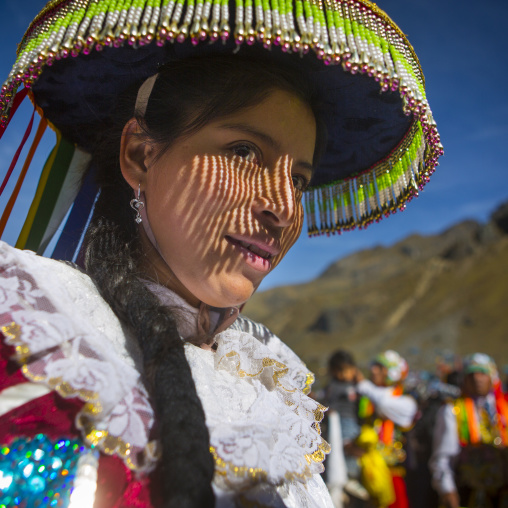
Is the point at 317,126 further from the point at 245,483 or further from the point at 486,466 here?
the point at 486,466

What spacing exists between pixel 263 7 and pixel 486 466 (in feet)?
15.2

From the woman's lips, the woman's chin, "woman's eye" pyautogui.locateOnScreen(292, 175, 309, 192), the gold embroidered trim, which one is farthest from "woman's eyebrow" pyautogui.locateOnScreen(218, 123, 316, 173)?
the gold embroidered trim

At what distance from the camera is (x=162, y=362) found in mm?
1012

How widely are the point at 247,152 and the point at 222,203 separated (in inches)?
6.5

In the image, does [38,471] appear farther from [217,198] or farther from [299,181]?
[299,181]

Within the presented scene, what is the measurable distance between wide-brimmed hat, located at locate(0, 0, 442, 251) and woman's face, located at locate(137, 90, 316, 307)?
22cm

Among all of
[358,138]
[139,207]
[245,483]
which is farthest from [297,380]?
[358,138]

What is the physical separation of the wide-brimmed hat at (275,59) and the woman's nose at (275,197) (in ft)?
0.97

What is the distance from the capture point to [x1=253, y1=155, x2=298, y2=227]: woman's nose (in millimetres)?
1291

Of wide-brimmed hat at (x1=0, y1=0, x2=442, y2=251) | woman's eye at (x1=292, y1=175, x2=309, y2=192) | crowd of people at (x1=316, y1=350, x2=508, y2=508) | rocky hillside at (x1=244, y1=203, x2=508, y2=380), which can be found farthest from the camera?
rocky hillside at (x1=244, y1=203, x2=508, y2=380)

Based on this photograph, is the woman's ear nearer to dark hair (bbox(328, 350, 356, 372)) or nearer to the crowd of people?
the crowd of people

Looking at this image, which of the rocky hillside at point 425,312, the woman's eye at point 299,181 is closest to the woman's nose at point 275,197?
the woman's eye at point 299,181

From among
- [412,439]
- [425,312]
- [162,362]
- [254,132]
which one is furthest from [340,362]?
[425,312]

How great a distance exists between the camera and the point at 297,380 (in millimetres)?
1497
